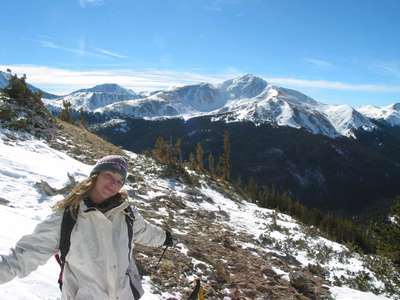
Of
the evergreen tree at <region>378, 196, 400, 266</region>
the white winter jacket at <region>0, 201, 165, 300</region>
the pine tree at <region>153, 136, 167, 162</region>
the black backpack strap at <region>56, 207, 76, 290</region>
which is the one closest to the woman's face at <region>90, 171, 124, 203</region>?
the white winter jacket at <region>0, 201, 165, 300</region>

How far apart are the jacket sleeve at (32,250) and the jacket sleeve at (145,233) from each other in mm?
977

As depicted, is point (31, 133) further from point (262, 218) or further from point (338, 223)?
point (338, 223)

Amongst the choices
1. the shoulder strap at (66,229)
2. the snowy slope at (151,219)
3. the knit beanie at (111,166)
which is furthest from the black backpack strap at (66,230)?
the snowy slope at (151,219)

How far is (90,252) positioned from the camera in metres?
4.35

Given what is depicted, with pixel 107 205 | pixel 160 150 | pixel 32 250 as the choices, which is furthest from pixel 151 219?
pixel 160 150

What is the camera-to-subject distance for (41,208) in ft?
46.6

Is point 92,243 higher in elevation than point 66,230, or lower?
lower

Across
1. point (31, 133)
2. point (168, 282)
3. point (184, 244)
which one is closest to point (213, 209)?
point (184, 244)

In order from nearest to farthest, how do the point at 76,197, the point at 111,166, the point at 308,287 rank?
the point at 76,197 → the point at 111,166 → the point at 308,287

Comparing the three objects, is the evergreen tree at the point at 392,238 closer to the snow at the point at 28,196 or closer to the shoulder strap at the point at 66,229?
the snow at the point at 28,196

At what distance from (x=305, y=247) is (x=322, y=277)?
4696 millimetres

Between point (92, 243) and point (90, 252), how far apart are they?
3.4 inches

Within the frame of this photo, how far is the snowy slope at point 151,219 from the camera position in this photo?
9.00 meters

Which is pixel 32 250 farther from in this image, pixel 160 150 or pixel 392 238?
pixel 160 150
